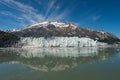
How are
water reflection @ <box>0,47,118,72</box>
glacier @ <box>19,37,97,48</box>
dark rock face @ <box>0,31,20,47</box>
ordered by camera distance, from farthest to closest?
glacier @ <box>19,37,97,48</box>
dark rock face @ <box>0,31,20,47</box>
water reflection @ <box>0,47,118,72</box>

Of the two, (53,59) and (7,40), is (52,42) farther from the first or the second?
(53,59)

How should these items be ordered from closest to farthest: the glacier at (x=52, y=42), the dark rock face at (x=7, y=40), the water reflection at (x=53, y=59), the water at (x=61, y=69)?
the water at (x=61, y=69) < the water reflection at (x=53, y=59) < the dark rock face at (x=7, y=40) < the glacier at (x=52, y=42)

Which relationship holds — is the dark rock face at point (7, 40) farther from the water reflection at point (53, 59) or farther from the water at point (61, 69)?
the water at point (61, 69)

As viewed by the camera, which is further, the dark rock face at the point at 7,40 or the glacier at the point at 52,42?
the glacier at the point at 52,42

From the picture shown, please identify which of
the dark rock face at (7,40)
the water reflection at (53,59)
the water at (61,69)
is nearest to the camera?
the water at (61,69)

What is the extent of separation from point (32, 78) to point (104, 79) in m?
7.30

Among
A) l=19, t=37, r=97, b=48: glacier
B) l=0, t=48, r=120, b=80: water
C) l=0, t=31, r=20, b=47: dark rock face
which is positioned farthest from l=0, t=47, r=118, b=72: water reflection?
l=19, t=37, r=97, b=48: glacier

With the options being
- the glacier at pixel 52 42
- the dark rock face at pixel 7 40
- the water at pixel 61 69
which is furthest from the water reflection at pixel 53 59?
the glacier at pixel 52 42

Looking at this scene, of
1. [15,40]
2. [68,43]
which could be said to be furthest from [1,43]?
[68,43]

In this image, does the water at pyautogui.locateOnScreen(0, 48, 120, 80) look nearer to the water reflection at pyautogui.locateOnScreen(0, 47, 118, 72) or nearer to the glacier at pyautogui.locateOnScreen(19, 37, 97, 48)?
the water reflection at pyautogui.locateOnScreen(0, 47, 118, 72)

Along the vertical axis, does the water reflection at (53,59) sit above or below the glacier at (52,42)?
below

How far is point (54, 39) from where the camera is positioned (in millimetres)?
140125

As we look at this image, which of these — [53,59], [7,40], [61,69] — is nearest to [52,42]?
[7,40]

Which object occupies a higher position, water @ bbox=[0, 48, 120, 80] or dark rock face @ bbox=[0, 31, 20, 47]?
dark rock face @ bbox=[0, 31, 20, 47]
